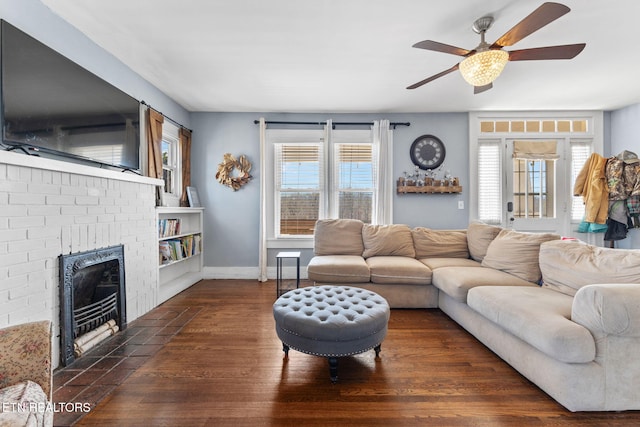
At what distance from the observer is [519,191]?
3994 mm

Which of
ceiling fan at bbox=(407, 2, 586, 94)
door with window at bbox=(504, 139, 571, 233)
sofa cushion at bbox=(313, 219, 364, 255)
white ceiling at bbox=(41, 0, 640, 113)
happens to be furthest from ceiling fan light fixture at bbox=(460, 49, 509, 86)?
door with window at bbox=(504, 139, 571, 233)

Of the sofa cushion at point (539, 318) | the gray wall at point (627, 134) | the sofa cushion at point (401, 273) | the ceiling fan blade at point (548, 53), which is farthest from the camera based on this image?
the gray wall at point (627, 134)

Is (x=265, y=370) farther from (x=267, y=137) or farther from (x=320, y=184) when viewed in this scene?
(x=267, y=137)

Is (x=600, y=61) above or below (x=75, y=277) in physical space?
above

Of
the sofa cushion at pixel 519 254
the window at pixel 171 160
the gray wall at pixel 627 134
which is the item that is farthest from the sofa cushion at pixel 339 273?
the gray wall at pixel 627 134

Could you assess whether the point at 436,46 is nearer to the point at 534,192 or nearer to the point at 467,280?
the point at 467,280

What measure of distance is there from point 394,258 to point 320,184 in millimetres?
1580

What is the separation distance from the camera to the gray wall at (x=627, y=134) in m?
3.64

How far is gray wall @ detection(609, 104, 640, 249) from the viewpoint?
3.64 meters

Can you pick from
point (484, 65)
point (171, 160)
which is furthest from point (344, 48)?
point (171, 160)

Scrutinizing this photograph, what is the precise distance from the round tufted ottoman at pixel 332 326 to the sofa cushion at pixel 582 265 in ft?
4.56

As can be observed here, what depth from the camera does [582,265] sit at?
1.89 m

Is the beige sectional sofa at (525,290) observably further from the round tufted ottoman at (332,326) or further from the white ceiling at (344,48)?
the white ceiling at (344,48)

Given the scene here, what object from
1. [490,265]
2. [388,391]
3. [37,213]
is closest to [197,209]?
[37,213]
